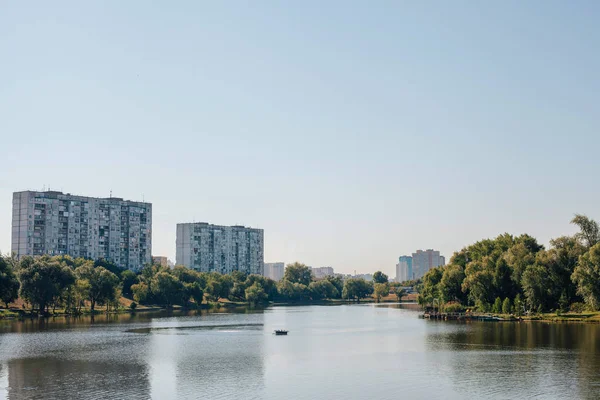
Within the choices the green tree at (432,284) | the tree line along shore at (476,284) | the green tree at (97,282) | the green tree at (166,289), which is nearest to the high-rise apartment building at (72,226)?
the tree line along shore at (476,284)

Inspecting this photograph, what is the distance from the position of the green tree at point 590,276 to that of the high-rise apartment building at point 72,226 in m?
132

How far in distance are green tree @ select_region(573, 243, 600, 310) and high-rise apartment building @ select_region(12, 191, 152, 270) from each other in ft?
433

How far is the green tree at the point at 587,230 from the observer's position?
363 feet

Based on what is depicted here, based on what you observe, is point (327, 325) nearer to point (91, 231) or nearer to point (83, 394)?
point (83, 394)

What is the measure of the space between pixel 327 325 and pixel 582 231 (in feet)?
146

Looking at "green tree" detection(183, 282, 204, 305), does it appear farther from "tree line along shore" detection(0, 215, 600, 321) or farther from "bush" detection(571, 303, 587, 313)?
"bush" detection(571, 303, 587, 313)

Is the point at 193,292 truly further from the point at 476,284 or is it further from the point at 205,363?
the point at 205,363

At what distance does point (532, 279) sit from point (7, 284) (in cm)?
8973

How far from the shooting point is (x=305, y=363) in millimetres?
60531

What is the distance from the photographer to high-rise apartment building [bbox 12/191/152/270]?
17600 cm

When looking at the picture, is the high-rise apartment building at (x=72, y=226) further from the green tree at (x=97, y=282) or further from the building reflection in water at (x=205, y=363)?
the building reflection in water at (x=205, y=363)

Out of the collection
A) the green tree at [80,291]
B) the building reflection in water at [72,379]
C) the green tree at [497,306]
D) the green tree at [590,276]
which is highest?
the green tree at [590,276]

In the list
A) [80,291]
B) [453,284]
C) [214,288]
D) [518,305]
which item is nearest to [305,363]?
[518,305]

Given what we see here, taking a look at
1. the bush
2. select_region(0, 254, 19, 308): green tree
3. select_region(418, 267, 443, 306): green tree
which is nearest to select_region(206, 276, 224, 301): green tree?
select_region(418, 267, 443, 306): green tree
